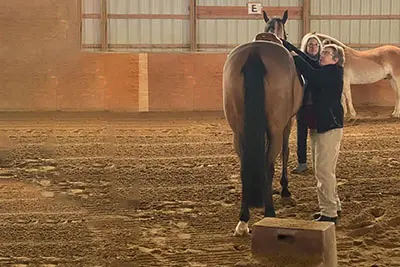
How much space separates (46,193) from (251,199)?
2474 mm

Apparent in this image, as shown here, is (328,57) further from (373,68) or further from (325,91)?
(373,68)

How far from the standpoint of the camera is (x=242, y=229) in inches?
209

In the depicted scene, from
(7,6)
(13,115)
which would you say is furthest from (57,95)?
(7,6)

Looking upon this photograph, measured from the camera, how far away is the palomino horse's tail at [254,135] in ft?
16.8

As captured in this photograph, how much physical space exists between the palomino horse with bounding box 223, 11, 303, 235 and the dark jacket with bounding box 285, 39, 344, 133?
158 millimetres

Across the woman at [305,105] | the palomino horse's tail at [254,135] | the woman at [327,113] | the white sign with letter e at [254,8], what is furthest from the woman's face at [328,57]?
the white sign with letter e at [254,8]

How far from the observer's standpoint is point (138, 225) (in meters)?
5.57

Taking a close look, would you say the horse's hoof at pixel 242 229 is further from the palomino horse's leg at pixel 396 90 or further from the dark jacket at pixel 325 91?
the palomino horse's leg at pixel 396 90

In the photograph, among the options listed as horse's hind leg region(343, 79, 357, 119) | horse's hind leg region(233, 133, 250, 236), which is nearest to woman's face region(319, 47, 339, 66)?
horse's hind leg region(233, 133, 250, 236)

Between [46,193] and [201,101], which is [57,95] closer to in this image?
[201,101]

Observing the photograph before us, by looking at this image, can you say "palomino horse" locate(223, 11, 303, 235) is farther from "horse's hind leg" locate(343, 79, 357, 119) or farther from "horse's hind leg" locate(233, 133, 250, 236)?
"horse's hind leg" locate(343, 79, 357, 119)

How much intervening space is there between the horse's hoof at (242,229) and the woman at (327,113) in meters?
0.74

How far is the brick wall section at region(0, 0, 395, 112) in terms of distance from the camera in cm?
1259

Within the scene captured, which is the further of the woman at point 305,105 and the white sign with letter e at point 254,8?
the white sign with letter e at point 254,8
